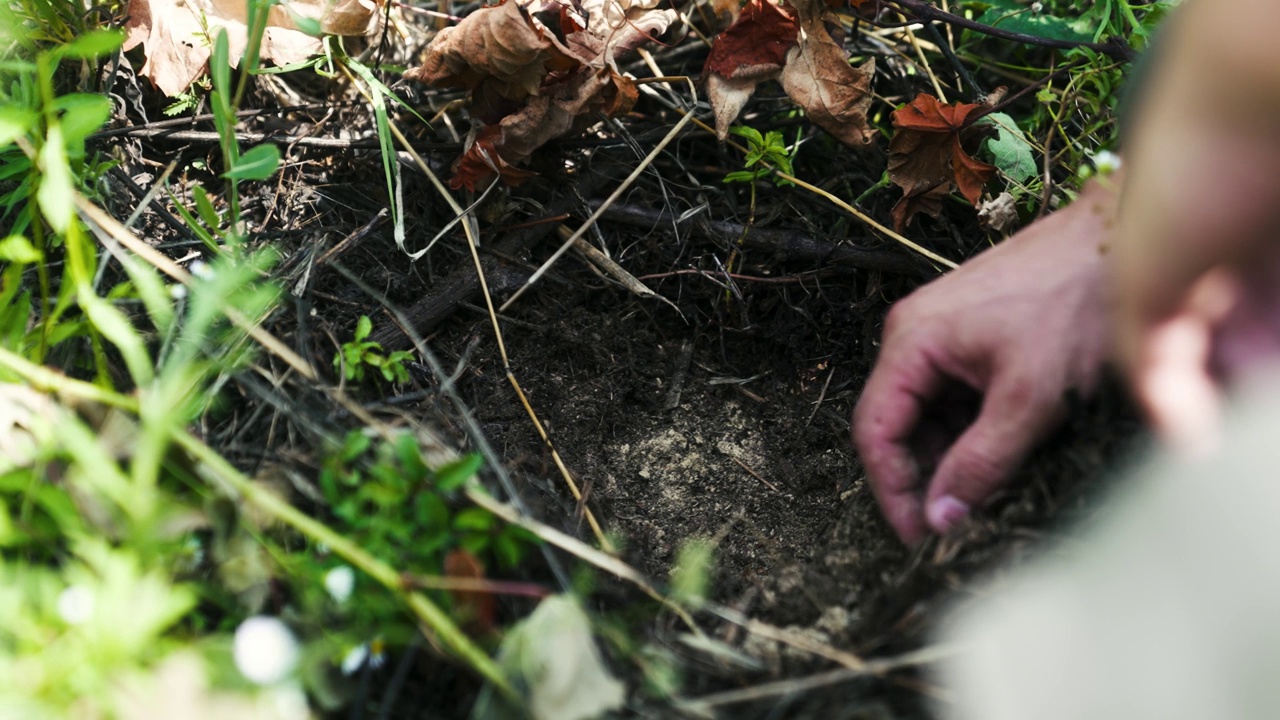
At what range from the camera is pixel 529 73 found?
4.96 feet

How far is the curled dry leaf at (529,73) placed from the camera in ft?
4.89

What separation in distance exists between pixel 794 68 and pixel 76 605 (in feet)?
4.54

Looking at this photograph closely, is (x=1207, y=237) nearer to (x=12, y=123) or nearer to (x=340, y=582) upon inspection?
(x=340, y=582)

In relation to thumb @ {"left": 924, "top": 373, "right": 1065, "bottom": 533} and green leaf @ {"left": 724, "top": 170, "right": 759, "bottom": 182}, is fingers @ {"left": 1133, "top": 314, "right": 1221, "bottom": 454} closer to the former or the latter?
thumb @ {"left": 924, "top": 373, "right": 1065, "bottom": 533}

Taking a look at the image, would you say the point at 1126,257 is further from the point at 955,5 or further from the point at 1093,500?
the point at 955,5

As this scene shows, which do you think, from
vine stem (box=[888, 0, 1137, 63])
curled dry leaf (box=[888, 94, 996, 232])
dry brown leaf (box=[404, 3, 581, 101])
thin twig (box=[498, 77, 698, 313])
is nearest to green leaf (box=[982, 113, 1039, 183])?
curled dry leaf (box=[888, 94, 996, 232])

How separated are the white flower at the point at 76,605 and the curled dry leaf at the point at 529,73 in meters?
0.96

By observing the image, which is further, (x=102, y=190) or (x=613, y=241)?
(x=613, y=241)

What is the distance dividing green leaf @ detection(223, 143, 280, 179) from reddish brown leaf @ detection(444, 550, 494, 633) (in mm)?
550

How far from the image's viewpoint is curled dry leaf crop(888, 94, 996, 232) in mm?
1500

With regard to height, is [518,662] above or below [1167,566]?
below

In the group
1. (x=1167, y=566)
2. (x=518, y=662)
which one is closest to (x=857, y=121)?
(x=1167, y=566)

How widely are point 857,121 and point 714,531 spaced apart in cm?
82

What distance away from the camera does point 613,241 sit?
1698 mm
